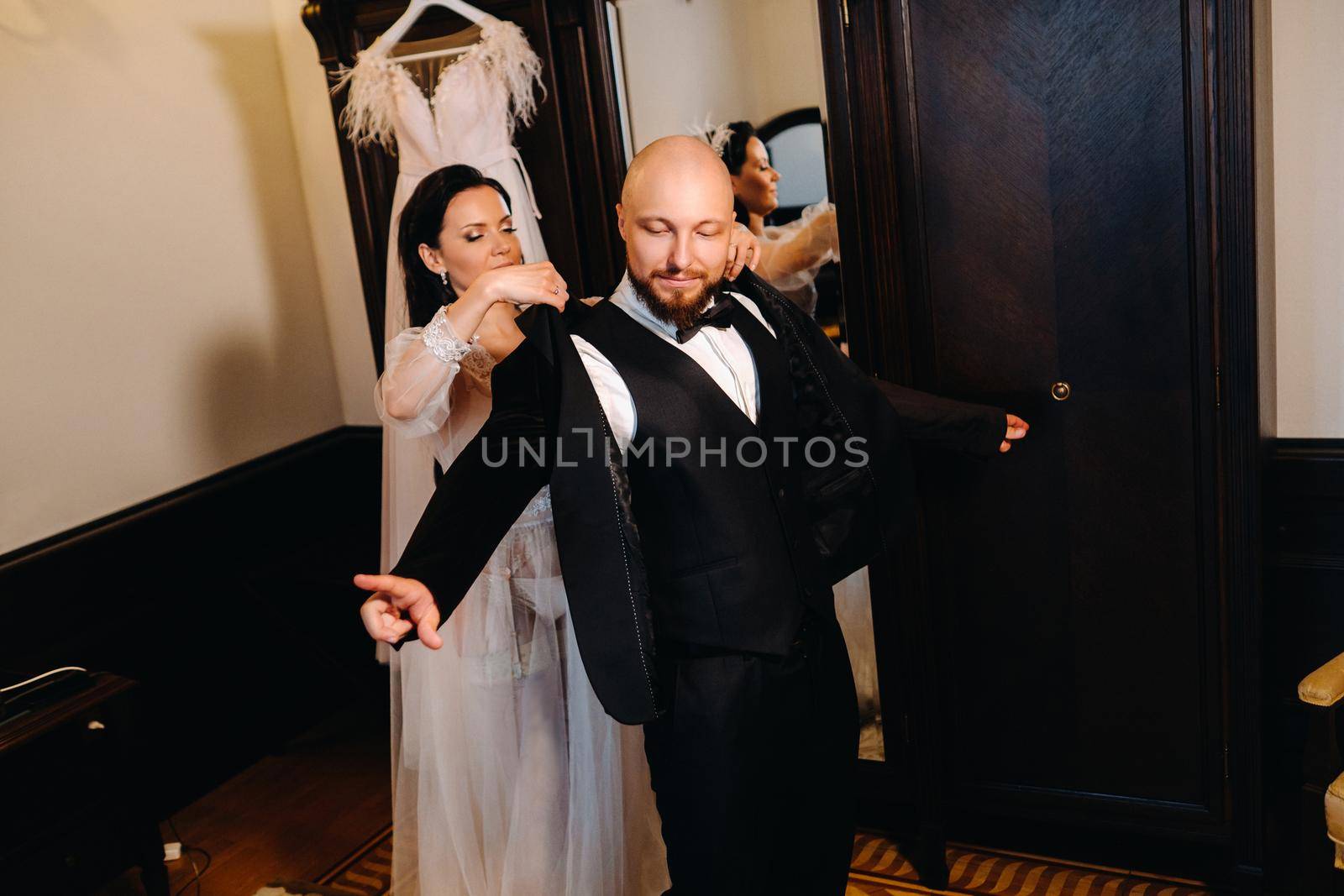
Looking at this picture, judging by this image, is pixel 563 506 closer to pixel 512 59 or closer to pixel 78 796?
pixel 512 59

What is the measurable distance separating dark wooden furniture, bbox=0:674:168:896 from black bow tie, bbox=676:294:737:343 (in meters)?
1.70

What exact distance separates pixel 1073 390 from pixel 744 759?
1.03 m

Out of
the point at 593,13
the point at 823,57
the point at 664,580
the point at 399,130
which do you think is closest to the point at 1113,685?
the point at 664,580

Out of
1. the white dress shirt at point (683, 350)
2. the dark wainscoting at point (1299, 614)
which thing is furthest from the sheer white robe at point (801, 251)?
the dark wainscoting at point (1299, 614)

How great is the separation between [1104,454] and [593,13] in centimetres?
145

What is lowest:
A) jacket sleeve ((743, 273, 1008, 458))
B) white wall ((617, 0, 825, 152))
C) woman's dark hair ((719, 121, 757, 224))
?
jacket sleeve ((743, 273, 1008, 458))

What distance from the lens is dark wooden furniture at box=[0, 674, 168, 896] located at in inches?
97.5

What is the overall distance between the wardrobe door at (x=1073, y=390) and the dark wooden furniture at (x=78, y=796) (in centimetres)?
193

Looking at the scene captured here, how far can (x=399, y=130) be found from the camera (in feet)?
8.91

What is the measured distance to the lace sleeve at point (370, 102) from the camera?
8.86 feet

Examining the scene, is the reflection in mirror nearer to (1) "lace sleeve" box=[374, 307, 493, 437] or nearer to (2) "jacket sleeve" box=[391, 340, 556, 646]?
(1) "lace sleeve" box=[374, 307, 493, 437]

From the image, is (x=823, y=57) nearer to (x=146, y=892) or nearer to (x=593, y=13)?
(x=593, y=13)

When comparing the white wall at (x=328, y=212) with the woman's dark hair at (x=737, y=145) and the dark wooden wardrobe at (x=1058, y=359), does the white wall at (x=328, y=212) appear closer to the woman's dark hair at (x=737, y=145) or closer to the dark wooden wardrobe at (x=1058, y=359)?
the dark wooden wardrobe at (x=1058, y=359)

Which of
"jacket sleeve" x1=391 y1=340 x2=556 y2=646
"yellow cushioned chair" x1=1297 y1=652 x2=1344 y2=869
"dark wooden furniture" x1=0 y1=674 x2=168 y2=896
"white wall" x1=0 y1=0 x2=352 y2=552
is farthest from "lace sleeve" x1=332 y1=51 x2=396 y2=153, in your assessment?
"yellow cushioned chair" x1=1297 y1=652 x2=1344 y2=869
